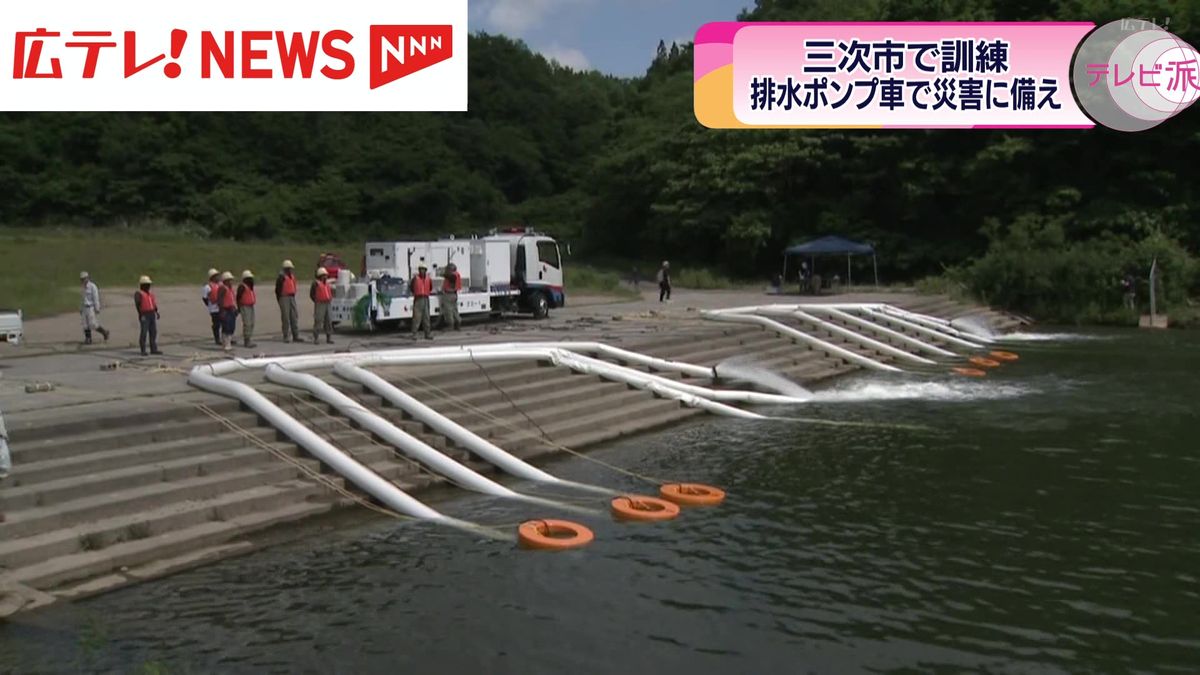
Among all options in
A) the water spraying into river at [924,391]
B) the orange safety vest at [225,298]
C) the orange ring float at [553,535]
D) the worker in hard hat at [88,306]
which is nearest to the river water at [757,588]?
the orange ring float at [553,535]

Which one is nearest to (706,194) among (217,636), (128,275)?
(128,275)

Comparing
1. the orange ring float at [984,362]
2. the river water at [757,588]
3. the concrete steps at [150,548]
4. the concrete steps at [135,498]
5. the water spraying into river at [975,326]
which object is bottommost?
the river water at [757,588]

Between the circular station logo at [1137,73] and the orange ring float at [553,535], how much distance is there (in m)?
36.8

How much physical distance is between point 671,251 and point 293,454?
49564 mm

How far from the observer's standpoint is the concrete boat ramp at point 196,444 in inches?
376

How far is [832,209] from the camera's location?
51.9m

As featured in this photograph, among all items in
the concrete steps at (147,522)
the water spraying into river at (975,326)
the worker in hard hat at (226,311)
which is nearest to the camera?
the concrete steps at (147,522)

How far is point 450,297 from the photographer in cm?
2461

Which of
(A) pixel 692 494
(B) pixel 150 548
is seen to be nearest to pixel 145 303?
(B) pixel 150 548

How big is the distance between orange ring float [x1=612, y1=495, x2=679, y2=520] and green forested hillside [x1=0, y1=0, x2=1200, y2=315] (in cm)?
3023

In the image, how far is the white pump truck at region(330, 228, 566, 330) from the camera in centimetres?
2395

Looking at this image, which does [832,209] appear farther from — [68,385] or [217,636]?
[217,636]

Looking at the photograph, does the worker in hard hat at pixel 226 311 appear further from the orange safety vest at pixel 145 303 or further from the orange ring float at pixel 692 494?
the orange ring float at pixel 692 494

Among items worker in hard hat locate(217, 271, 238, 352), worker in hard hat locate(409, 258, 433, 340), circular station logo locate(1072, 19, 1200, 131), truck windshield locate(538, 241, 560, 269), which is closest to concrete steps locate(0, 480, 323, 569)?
worker in hard hat locate(217, 271, 238, 352)
